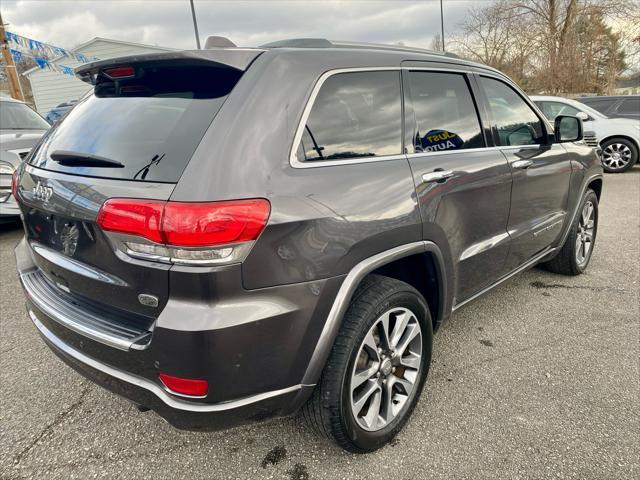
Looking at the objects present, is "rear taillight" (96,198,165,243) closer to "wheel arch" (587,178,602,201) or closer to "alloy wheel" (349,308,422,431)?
"alloy wheel" (349,308,422,431)

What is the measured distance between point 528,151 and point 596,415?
5.56 feet

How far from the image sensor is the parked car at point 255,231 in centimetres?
159

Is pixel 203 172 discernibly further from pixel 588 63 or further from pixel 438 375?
pixel 588 63

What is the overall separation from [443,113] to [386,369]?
4.63ft

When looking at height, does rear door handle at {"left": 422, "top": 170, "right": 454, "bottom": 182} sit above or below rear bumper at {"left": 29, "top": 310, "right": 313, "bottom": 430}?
above

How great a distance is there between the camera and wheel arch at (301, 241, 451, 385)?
180cm

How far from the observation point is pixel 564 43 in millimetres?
22469

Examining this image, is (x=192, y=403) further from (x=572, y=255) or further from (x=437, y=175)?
(x=572, y=255)

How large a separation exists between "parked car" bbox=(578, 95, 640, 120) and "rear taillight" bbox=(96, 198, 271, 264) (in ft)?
35.9

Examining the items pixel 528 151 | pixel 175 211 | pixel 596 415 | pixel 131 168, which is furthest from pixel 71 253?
pixel 528 151

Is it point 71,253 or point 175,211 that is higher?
point 175,211

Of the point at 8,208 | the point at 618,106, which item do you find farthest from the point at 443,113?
the point at 618,106

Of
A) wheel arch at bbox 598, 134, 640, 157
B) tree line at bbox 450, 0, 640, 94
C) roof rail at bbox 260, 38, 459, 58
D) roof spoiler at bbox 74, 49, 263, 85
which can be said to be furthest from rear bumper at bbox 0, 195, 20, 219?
tree line at bbox 450, 0, 640, 94

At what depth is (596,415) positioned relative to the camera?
2.37 metres
